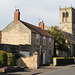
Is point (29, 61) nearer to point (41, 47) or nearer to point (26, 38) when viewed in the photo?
point (26, 38)

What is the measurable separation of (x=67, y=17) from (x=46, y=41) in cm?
6479

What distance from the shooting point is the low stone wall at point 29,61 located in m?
26.6

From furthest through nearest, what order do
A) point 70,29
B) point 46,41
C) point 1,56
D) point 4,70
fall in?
point 70,29 → point 46,41 → point 1,56 → point 4,70

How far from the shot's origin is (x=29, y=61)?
27.8 metres

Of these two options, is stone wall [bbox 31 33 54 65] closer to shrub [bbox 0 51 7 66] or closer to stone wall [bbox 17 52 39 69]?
stone wall [bbox 17 52 39 69]

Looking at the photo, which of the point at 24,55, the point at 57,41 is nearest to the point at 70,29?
the point at 57,41

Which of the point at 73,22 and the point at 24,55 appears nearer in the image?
the point at 24,55

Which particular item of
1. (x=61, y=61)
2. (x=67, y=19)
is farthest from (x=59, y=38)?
(x=67, y=19)

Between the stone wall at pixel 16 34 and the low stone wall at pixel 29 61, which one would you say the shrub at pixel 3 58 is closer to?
the low stone wall at pixel 29 61

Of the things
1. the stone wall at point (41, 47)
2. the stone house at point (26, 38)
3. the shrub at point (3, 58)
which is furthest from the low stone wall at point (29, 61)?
the shrub at point (3, 58)

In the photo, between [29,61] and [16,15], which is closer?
[29,61]

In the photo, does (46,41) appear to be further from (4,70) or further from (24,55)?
(4,70)

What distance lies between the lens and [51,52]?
3978 cm

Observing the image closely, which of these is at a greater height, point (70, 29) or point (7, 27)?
point (70, 29)
